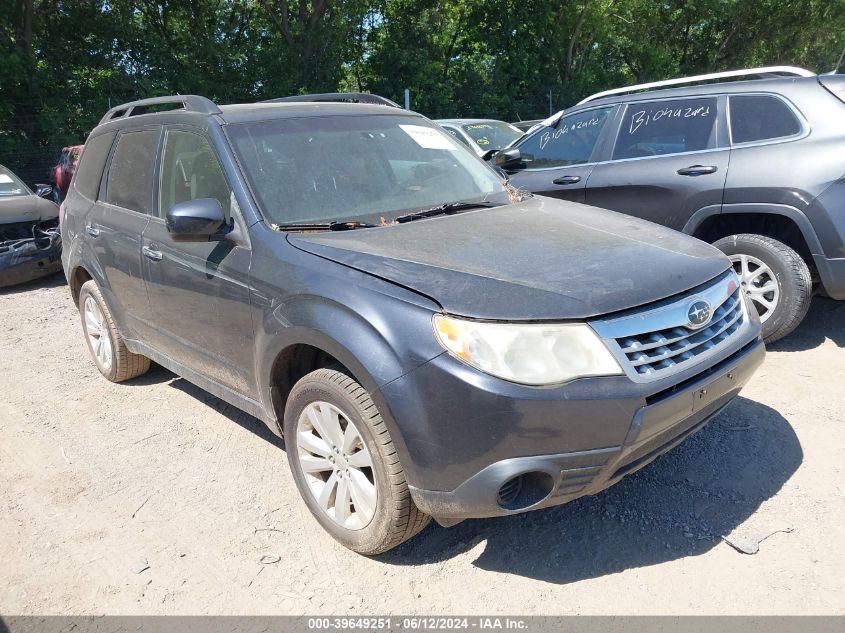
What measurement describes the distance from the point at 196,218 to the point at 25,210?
630 cm

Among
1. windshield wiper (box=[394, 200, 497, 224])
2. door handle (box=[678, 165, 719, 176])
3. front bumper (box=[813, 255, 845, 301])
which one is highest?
windshield wiper (box=[394, 200, 497, 224])

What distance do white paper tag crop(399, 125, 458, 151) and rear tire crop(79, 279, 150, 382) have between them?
2.32 metres

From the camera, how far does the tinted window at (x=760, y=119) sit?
4622mm

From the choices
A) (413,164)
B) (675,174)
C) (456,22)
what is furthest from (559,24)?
(413,164)

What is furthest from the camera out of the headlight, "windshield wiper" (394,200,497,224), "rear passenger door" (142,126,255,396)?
"windshield wiper" (394,200,497,224)

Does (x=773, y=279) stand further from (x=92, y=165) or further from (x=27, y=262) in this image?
(x=27, y=262)

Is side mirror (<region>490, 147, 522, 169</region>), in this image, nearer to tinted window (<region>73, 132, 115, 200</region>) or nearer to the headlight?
tinted window (<region>73, 132, 115, 200</region>)

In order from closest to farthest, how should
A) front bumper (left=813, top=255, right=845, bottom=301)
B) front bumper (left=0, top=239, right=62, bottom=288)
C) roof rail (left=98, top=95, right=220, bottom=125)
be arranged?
roof rail (left=98, top=95, right=220, bottom=125), front bumper (left=813, top=255, right=845, bottom=301), front bumper (left=0, top=239, right=62, bottom=288)

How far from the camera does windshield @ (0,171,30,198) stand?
27.9ft

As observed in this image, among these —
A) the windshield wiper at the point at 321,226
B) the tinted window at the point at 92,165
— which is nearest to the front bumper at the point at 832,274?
the windshield wiper at the point at 321,226

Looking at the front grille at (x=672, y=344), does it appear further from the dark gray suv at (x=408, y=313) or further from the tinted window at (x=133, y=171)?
the tinted window at (x=133, y=171)

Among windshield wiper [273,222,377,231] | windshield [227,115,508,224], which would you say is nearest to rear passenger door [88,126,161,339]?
windshield [227,115,508,224]

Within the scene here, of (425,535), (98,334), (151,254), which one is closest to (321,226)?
(151,254)

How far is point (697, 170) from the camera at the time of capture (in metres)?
4.94
